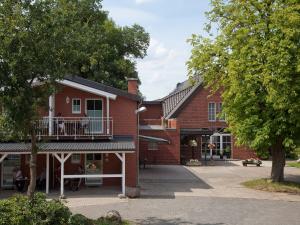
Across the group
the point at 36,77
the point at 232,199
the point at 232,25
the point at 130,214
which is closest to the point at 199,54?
the point at 232,25

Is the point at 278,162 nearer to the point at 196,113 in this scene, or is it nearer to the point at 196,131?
the point at 196,131

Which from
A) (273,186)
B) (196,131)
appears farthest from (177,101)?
(273,186)

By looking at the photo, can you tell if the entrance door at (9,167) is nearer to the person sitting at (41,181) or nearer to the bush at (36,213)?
the person sitting at (41,181)

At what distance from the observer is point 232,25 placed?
1077 inches

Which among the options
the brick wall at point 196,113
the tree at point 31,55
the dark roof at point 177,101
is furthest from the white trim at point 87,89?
the brick wall at point 196,113

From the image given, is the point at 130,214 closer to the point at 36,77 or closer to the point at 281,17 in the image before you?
the point at 36,77

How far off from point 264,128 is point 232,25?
19.0ft

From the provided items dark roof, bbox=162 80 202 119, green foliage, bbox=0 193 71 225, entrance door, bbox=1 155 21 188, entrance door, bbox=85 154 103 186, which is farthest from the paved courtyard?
dark roof, bbox=162 80 202 119

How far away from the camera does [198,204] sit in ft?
67.2

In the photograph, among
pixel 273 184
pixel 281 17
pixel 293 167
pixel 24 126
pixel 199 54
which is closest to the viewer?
pixel 24 126

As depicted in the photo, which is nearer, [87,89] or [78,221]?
[78,221]

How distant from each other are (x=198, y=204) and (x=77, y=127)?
26.3 feet

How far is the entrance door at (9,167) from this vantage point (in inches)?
1036

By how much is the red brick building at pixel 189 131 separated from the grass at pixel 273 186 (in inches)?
617
